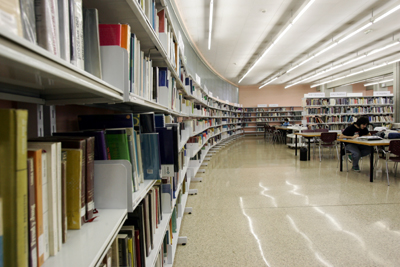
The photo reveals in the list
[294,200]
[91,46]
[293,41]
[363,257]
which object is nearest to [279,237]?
[363,257]

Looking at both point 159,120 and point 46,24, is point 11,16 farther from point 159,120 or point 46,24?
point 159,120

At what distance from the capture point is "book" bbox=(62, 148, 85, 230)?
66 centimetres

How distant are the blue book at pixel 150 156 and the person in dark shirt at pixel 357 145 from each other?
200 inches

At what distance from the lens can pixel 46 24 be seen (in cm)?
52

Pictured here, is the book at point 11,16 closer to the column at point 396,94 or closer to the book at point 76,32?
the book at point 76,32

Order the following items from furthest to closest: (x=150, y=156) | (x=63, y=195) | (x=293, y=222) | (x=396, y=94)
A: (x=396, y=94)
(x=293, y=222)
(x=150, y=156)
(x=63, y=195)

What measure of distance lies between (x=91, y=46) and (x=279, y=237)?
229 cm

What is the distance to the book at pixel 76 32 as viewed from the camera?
Answer: 63 cm

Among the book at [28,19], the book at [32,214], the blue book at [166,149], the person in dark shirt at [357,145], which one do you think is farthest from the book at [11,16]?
the person in dark shirt at [357,145]

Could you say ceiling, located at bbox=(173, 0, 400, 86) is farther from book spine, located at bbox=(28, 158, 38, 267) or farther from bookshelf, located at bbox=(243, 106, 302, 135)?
book spine, located at bbox=(28, 158, 38, 267)

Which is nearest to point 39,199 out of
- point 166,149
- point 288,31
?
point 166,149

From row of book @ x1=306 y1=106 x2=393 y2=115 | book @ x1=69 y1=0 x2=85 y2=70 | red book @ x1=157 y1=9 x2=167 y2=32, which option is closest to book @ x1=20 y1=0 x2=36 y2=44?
book @ x1=69 y1=0 x2=85 y2=70

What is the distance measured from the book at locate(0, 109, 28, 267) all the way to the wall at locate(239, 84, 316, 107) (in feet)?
57.9

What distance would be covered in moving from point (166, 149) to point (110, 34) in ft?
2.33
